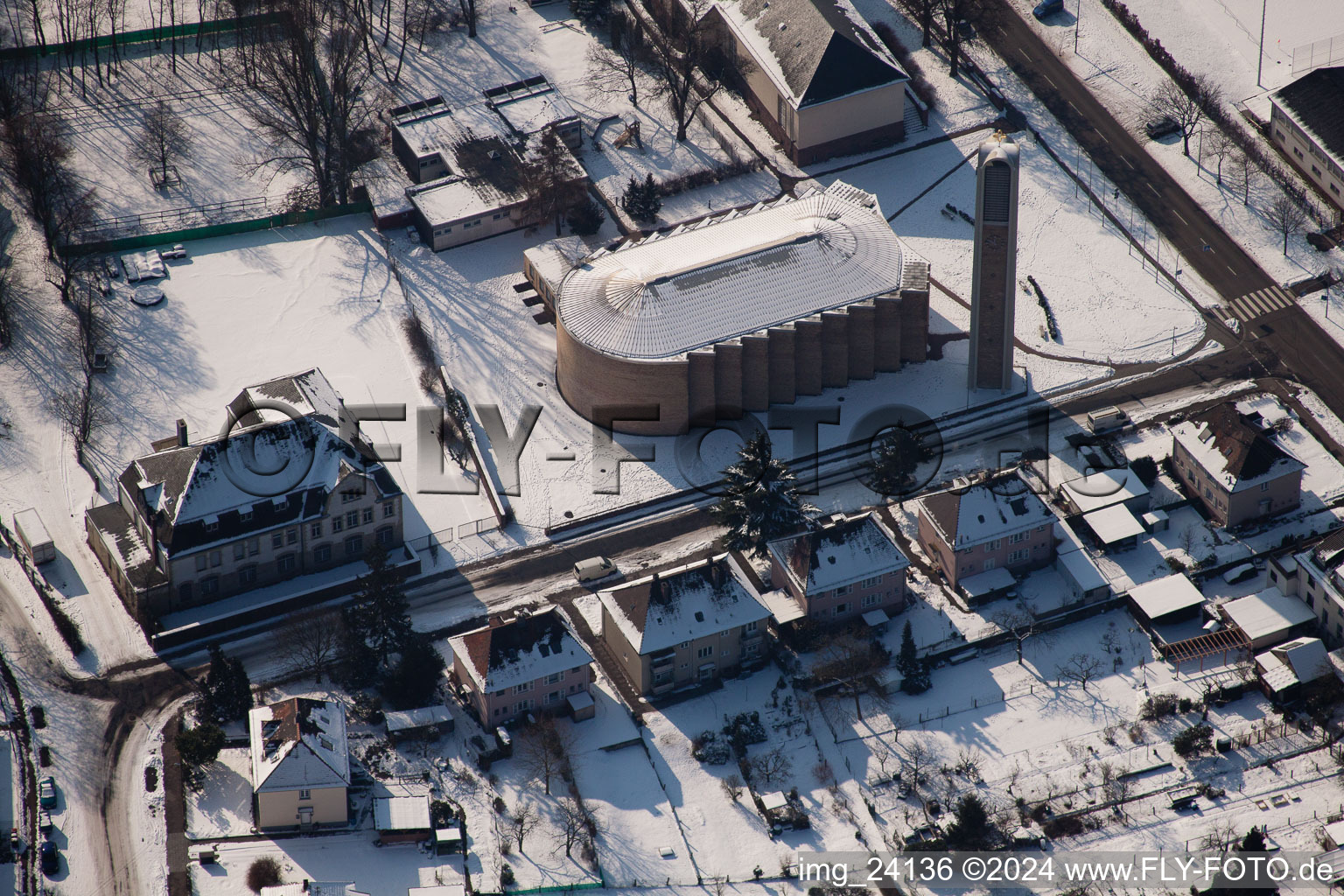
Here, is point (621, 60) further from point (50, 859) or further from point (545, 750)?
point (50, 859)

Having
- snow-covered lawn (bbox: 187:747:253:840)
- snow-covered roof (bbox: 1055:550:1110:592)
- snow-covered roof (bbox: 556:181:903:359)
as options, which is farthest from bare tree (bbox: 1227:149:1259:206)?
snow-covered lawn (bbox: 187:747:253:840)

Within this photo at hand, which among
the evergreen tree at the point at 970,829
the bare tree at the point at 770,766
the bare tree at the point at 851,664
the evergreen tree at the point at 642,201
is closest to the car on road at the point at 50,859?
the bare tree at the point at 770,766

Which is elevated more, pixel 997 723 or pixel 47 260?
pixel 47 260

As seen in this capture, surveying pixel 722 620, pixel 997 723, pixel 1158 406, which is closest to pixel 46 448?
pixel 722 620

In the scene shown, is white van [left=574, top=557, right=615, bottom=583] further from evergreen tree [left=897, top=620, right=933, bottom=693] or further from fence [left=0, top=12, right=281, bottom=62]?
fence [left=0, top=12, right=281, bottom=62]

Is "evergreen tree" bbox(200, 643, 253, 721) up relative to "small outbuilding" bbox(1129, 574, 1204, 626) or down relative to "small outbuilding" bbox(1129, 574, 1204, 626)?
up

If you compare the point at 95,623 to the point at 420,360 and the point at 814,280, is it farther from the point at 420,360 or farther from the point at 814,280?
the point at 814,280

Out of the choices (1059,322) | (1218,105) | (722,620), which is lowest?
(722,620)

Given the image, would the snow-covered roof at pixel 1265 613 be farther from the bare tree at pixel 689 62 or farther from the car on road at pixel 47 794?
the car on road at pixel 47 794
